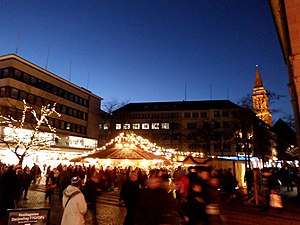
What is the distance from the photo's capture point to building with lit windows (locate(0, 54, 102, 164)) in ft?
128

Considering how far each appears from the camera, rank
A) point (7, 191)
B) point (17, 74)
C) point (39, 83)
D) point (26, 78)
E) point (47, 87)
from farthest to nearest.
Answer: point (47, 87) < point (39, 83) < point (26, 78) < point (17, 74) < point (7, 191)

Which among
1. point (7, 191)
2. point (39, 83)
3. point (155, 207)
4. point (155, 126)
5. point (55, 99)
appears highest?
point (39, 83)

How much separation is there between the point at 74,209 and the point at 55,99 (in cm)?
4392

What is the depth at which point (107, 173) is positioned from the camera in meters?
22.7

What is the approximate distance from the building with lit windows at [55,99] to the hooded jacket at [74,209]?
3480 centimetres

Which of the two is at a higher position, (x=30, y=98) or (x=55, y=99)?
(x=55, y=99)

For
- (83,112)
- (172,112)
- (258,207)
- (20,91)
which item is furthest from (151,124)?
(258,207)

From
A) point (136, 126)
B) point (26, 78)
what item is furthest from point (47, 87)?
point (136, 126)

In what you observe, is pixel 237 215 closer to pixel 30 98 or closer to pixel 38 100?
pixel 30 98

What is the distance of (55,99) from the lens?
47.1 meters

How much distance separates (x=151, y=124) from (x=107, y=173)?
195ft

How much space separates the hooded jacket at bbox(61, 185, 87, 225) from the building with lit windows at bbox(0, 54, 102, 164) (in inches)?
1370

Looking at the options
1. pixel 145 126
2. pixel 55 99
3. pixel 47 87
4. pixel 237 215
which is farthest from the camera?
pixel 145 126

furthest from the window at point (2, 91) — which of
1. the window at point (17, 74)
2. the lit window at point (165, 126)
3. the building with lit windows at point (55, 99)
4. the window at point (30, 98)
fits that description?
the lit window at point (165, 126)
